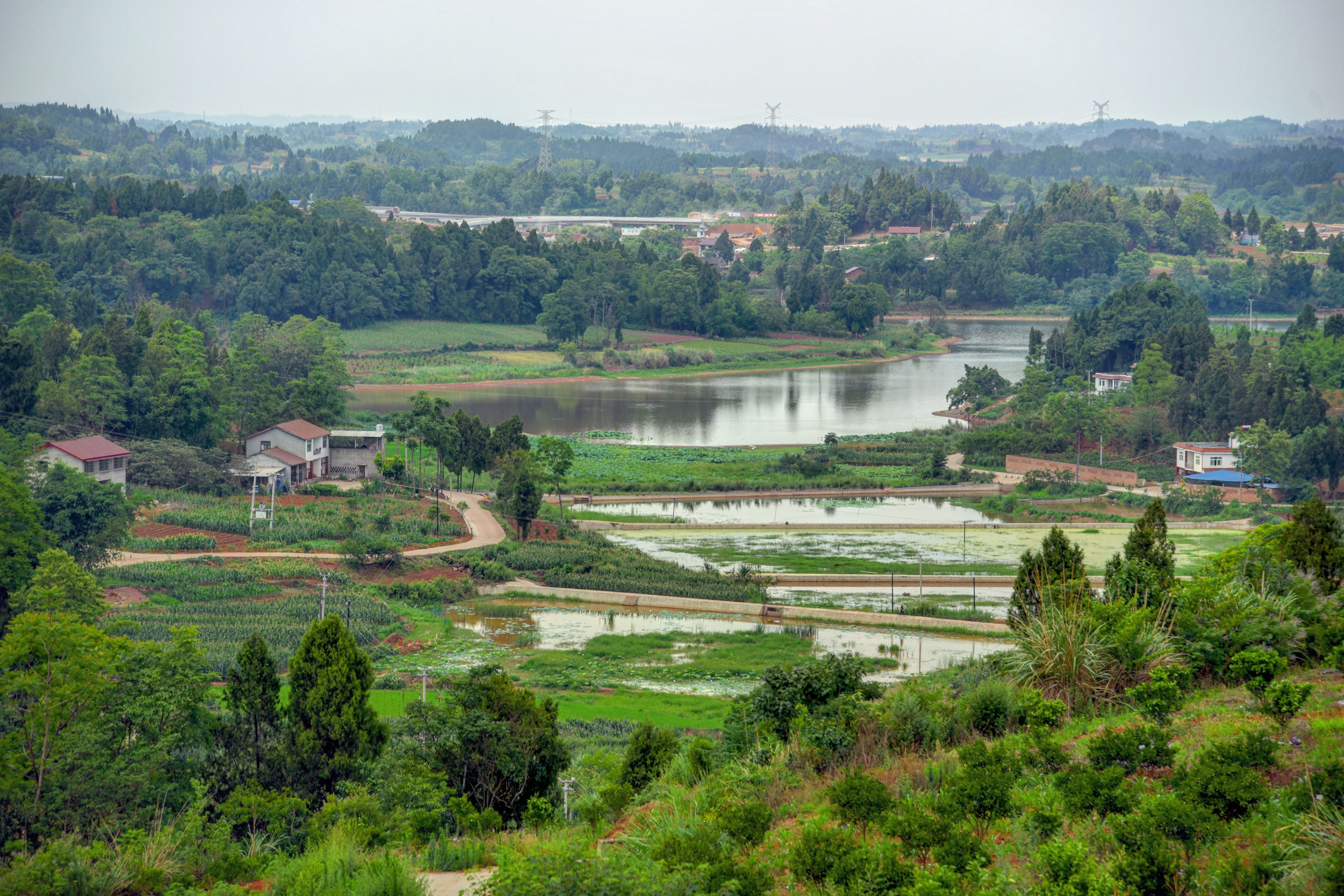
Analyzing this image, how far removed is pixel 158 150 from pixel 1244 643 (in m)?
172

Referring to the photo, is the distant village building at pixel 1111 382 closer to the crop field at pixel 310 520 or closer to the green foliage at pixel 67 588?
the crop field at pixel 310 520

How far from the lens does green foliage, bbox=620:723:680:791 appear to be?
12688mm

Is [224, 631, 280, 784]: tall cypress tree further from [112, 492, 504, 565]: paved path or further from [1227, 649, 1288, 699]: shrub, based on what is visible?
[112, 492, 504, 565]: paved path

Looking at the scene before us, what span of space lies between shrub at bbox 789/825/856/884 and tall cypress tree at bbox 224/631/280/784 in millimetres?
8976

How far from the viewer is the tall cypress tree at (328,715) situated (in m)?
14.2

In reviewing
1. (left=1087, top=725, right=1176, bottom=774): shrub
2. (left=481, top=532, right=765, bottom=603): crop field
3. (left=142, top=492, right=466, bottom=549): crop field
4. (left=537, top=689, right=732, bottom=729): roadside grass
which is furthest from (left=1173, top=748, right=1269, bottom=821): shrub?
(left=142, top=492, right=466, bottom=549): crop field

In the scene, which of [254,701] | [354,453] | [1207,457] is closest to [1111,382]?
[1207,457]

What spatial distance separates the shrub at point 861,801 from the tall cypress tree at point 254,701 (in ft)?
28.3

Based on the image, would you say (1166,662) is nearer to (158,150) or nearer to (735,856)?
(735,856)

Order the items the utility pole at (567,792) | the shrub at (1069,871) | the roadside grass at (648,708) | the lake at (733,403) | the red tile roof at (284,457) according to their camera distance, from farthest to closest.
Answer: the lake at (733,403), the red tile roof at (284,457), the roadside grass at (648,708), the utility pole at (567,792), the shrub at (1069,871)

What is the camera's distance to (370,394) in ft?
197

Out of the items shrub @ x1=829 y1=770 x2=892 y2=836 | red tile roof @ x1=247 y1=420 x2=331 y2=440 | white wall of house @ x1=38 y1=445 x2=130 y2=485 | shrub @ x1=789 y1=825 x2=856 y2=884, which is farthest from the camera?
red tile roof @ x1=247 y1=420 x2=331 y2=440

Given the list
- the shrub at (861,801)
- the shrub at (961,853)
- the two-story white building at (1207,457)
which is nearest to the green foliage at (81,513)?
the shrub at (861,801)

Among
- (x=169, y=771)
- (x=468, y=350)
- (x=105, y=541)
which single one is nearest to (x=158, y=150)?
(x=468, y=350)
